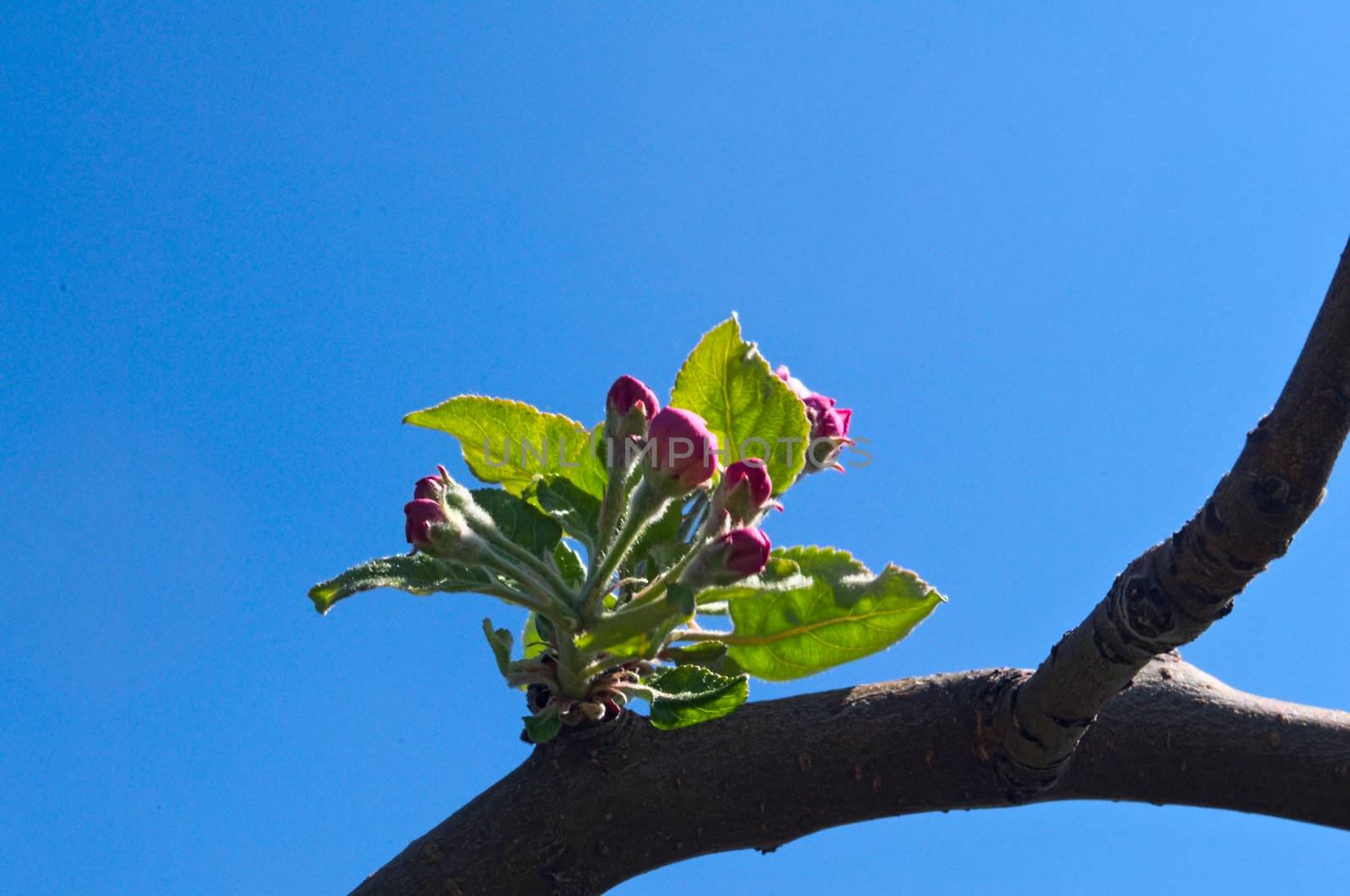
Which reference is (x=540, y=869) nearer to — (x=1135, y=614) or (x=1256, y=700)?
(x=1135, y=614)

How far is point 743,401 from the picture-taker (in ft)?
5.81

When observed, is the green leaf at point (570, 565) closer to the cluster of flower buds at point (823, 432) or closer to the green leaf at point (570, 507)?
the green leaf at point (570, 507)

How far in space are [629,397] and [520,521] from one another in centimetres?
25

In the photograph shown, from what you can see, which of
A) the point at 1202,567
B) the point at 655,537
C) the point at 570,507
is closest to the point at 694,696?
the point at 655,537

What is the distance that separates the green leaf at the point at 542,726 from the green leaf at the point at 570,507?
0.89 ft

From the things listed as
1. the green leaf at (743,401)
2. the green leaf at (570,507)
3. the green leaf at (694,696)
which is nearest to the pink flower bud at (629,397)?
the green leaf at (743,401)

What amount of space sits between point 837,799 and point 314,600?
2.75 feet

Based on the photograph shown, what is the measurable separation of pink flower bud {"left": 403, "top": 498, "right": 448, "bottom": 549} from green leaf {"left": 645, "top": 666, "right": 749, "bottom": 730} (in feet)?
1.31

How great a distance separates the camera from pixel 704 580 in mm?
1537

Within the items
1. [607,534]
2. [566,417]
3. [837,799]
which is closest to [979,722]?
[837,799]

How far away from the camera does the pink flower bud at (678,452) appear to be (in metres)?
1.59

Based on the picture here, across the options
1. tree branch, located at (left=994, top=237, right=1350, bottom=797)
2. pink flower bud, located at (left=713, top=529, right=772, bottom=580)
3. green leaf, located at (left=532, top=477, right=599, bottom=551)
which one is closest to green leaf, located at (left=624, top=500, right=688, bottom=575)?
green leaf, located at (left=532, top=477, right=599, bottom=551)

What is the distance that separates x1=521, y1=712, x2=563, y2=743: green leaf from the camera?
1.61 metres

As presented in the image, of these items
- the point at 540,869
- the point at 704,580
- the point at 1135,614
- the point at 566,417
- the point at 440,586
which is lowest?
the point at 540,869
